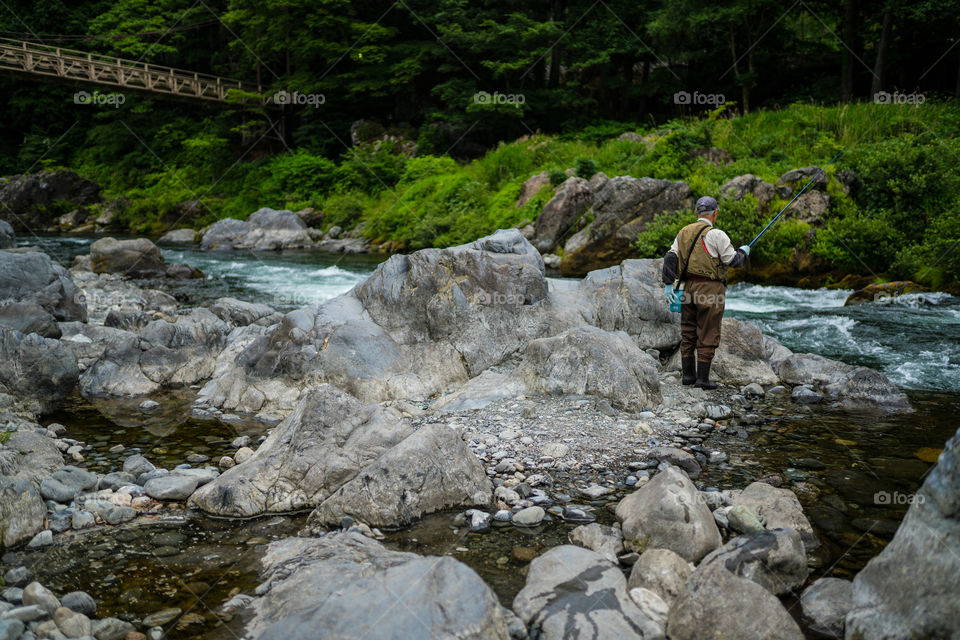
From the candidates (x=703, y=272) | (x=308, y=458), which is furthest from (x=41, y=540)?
(x=703, y=272)

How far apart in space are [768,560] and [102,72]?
37.4m

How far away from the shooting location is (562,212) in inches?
792

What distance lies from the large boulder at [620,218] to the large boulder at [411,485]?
13.4 metres

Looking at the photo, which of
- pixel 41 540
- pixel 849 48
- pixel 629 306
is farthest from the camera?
pixel 849 48

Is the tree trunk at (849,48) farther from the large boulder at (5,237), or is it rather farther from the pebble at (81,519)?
the large boulder at (5,237)

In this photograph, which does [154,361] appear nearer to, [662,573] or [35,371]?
[35,371]

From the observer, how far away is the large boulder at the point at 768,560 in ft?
12.8

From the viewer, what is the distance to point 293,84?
35.0 metres

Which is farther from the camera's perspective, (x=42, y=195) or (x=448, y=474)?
(x=42, y=195)

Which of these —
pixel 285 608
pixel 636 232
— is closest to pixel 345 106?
pixel 636 232

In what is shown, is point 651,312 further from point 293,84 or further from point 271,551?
point 293,84

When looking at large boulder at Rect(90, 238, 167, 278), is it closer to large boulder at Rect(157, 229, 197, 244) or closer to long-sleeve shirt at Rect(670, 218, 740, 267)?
large boulder at Rect(157, 229, 197, 244)

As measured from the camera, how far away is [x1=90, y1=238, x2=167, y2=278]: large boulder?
18922 mm

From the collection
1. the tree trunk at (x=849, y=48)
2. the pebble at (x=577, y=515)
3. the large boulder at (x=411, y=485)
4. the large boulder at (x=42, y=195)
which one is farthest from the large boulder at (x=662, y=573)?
the large boulder at (x=42, y=195)
